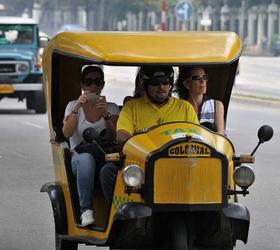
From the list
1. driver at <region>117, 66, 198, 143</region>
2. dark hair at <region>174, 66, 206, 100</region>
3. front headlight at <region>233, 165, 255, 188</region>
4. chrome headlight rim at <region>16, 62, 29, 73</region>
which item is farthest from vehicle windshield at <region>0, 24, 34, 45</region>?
front headlight at <region>233, 165, 255, 188</region>

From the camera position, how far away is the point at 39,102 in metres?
28.8

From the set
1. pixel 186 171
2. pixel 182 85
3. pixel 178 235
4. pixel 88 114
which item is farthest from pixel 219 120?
pixel 178 235

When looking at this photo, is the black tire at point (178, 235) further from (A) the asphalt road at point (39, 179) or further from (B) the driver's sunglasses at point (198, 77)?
(A) the asphalt road at point (39, 179)

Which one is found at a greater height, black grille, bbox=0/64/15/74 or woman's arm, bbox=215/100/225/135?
woman's arm, bbox=215/100/225/135

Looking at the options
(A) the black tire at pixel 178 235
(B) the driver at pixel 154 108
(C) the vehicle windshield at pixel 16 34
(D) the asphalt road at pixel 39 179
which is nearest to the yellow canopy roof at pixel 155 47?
(B) the driver at pixel 154 108

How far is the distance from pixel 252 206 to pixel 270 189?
62.3 inches

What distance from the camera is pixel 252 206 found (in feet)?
44.0

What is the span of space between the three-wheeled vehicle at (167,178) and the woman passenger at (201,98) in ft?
1.65

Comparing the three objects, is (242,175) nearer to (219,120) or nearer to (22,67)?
(219,120)

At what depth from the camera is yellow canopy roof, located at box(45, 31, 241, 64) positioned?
8.59m

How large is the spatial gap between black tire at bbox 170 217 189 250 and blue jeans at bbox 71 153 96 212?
1037 mm

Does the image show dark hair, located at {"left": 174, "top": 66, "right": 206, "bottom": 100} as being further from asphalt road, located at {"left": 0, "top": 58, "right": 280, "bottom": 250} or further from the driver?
asphalt road, located at {"left": 0, "top": 58, "right": 280, "bottom": 250}

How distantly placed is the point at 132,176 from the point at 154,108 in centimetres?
103

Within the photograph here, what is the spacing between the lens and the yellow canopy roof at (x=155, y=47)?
859 centimetres
